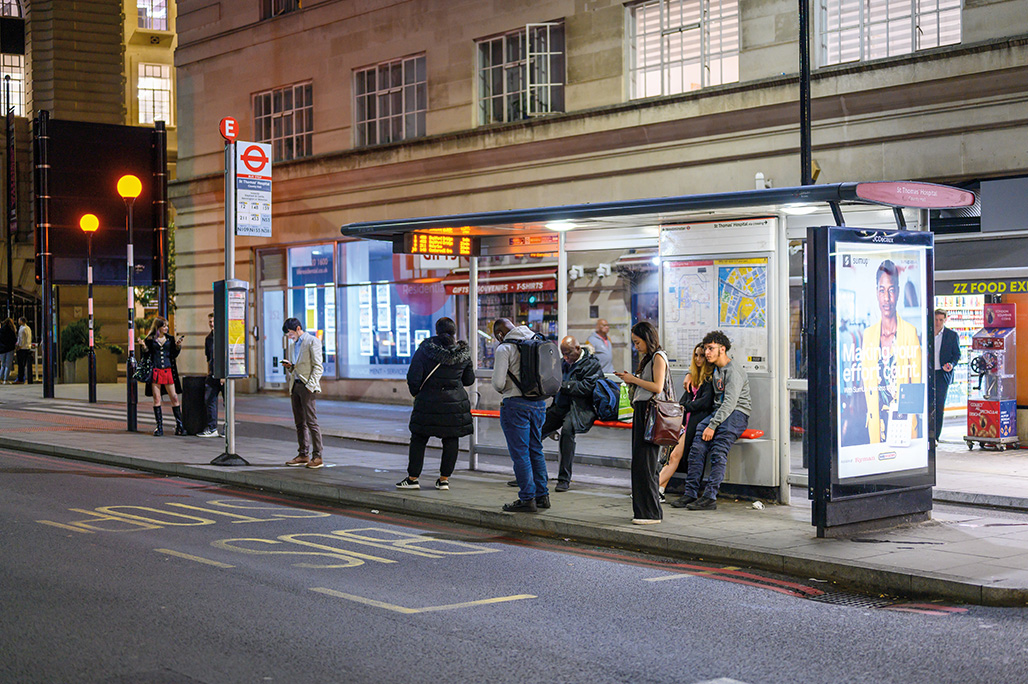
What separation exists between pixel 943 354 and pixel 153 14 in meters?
40.3

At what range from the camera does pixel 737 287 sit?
11.1 m

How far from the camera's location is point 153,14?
155 feet

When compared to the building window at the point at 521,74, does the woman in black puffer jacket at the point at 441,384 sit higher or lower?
lower

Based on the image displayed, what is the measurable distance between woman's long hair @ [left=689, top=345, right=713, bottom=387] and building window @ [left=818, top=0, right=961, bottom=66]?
8.38m

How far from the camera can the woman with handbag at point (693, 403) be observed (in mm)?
10766

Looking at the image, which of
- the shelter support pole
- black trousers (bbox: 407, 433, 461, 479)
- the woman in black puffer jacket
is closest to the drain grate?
the woman in black puffer jacket

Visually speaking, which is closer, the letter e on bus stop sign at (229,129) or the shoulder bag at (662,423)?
the shoulder bag at (662,423)

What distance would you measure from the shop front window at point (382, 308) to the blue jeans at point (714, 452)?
1273 centimetres

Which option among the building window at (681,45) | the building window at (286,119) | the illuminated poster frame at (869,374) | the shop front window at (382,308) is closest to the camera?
the illuminated poster frame at (869,374)

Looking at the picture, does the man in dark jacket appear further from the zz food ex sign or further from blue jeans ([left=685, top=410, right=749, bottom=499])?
the zz food ex sign

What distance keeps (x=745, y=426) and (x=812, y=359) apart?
183 cm

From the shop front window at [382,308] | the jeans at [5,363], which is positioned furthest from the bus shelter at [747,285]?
the jeans at [5,363]

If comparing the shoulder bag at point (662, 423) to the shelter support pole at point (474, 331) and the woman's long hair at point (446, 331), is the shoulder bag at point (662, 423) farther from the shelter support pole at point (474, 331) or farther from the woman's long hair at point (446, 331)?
the shelter support pole at point (474, 331)

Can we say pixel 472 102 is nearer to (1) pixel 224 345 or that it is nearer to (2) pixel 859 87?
(2) pixel 859 87
